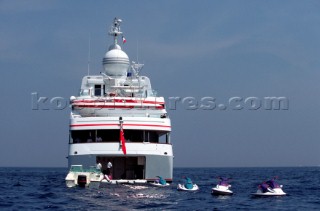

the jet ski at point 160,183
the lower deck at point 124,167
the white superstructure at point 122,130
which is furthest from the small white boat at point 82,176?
the lower deck at point 124,167

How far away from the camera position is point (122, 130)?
43.4 m

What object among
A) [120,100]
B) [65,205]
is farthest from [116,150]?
[65,205]

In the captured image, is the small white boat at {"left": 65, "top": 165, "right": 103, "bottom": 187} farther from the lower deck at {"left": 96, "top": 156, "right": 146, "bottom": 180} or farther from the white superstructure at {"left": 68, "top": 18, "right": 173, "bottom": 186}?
the lower deck at {"left": 96, "top": 156, "right": 146, "bottom": 180}

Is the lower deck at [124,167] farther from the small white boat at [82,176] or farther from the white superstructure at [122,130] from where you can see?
the small white boat at [82,176]

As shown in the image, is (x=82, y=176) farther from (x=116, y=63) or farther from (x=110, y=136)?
(x=116, y=63)

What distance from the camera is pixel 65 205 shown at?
3028 cm

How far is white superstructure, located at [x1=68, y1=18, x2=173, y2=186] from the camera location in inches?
1711

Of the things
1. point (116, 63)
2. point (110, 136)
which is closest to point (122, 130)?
point (110, 136)

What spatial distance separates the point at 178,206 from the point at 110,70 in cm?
2665

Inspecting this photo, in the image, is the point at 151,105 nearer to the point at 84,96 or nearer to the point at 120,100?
the point at 120,100

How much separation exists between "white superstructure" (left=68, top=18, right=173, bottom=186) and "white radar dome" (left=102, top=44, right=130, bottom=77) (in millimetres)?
1004

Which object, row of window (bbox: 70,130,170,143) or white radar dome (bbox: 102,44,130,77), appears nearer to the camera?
row of window (bbox: 70,130,170,143)

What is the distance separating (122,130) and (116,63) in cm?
1374

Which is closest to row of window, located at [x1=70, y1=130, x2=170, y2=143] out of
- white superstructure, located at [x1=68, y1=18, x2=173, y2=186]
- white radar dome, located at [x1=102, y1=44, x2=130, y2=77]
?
white superstructure, located at [x1=68, y1=18, x2=173, y2=186]
